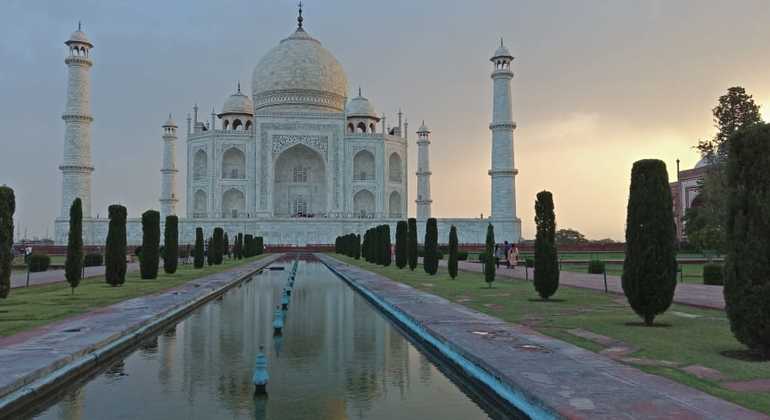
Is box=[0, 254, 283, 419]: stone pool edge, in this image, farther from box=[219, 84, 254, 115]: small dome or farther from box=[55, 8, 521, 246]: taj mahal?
box=[219, 84, 254, 115]: small dome

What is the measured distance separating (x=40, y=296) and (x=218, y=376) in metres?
8.14

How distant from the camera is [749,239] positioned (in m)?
5.61

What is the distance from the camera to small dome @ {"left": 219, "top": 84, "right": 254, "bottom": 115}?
51250 mm

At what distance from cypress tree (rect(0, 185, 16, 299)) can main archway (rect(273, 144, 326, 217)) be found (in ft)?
124

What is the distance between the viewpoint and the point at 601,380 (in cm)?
455

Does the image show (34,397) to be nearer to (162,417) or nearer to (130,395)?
(130,395)

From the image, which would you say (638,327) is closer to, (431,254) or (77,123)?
(431,254)

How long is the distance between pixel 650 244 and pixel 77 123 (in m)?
36.7

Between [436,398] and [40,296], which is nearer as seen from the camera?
[436,398]

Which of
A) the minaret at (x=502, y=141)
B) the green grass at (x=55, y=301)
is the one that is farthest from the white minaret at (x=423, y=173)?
the green grass at (x=55, y=301)

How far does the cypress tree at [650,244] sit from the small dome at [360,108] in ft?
145

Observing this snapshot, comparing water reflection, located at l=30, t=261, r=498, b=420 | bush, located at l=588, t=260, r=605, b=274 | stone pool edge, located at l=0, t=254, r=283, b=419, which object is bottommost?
water reflection, located at l=30, t=261, r=498, b=420

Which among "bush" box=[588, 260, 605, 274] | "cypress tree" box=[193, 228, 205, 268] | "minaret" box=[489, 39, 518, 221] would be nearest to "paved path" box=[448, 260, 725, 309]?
"bush" box=[588, 260, 605, 274]

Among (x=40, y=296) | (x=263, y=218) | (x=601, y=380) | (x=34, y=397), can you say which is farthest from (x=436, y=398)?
(x=263, y=218)
